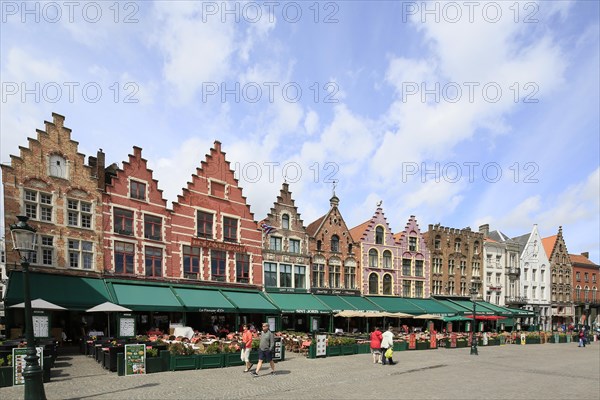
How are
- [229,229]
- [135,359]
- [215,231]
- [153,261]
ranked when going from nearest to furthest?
1. [135,359]
2. [153,261]
3. [215,231]
4. [229,229]

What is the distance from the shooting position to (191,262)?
2933 cm

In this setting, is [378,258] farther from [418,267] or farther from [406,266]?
[418,267]

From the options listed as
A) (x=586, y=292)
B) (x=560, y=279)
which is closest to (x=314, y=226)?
(x=560, y=279)

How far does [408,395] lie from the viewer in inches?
492

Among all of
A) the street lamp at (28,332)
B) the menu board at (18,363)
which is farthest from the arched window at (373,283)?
the street lamp at (28,332)

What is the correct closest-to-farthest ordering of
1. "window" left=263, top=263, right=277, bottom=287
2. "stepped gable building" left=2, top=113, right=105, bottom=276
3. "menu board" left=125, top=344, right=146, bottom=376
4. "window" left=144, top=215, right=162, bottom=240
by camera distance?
"menu board" left=125, top=344, right=146, bottom=376 < "stepped gable building" left=2, top=113, right=105, bottom=276 < "window" left=144, top=215, right=162, bottom=240 < "window" left=263, top=263, right=277, bottom=287

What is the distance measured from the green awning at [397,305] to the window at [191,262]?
A: 16.5 metres

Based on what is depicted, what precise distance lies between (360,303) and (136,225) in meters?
19.3

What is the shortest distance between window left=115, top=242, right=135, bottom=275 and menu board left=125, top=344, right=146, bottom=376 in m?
12.3

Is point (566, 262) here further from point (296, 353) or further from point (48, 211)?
point (48, 211)

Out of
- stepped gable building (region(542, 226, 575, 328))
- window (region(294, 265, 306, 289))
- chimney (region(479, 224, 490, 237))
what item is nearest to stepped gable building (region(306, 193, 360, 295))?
window (region(294, 265, 306, 289))

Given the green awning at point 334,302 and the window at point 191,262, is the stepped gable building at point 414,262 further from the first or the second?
the window at point 191,262

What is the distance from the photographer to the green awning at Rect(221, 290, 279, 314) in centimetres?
2841

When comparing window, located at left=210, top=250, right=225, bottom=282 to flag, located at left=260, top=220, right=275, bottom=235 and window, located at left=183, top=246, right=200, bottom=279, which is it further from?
flag, located at left=260, top=220, right=275, bottom=235
